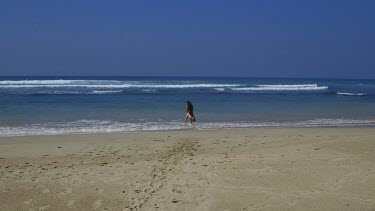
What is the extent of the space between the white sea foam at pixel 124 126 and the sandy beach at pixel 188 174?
1774 millimetres

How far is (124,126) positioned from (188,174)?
24.7 ft

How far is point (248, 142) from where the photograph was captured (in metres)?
10.2

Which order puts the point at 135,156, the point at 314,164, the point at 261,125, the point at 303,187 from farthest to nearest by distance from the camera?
the point at 261,125 → the point at 135,156 → the point at 314,164 → the point at 303,187

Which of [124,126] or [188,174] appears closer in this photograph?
[188,174]

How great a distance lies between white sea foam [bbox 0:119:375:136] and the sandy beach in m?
1.77

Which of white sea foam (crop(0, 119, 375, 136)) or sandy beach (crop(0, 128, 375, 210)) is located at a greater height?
sandy beach (crop(0, 128, 375, 210))

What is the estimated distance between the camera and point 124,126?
44.9 feet

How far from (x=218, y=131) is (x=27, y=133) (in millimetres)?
6234

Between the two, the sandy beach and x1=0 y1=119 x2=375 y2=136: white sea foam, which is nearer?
the sandy beach

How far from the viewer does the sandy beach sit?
5.26 meters

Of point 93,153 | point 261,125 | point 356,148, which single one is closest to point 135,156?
point 93,153

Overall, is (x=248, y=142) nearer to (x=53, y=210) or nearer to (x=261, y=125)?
(x=261, y=125)

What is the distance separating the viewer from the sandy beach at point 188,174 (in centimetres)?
526

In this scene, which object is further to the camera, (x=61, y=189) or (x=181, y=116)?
(x=181, y=116)
